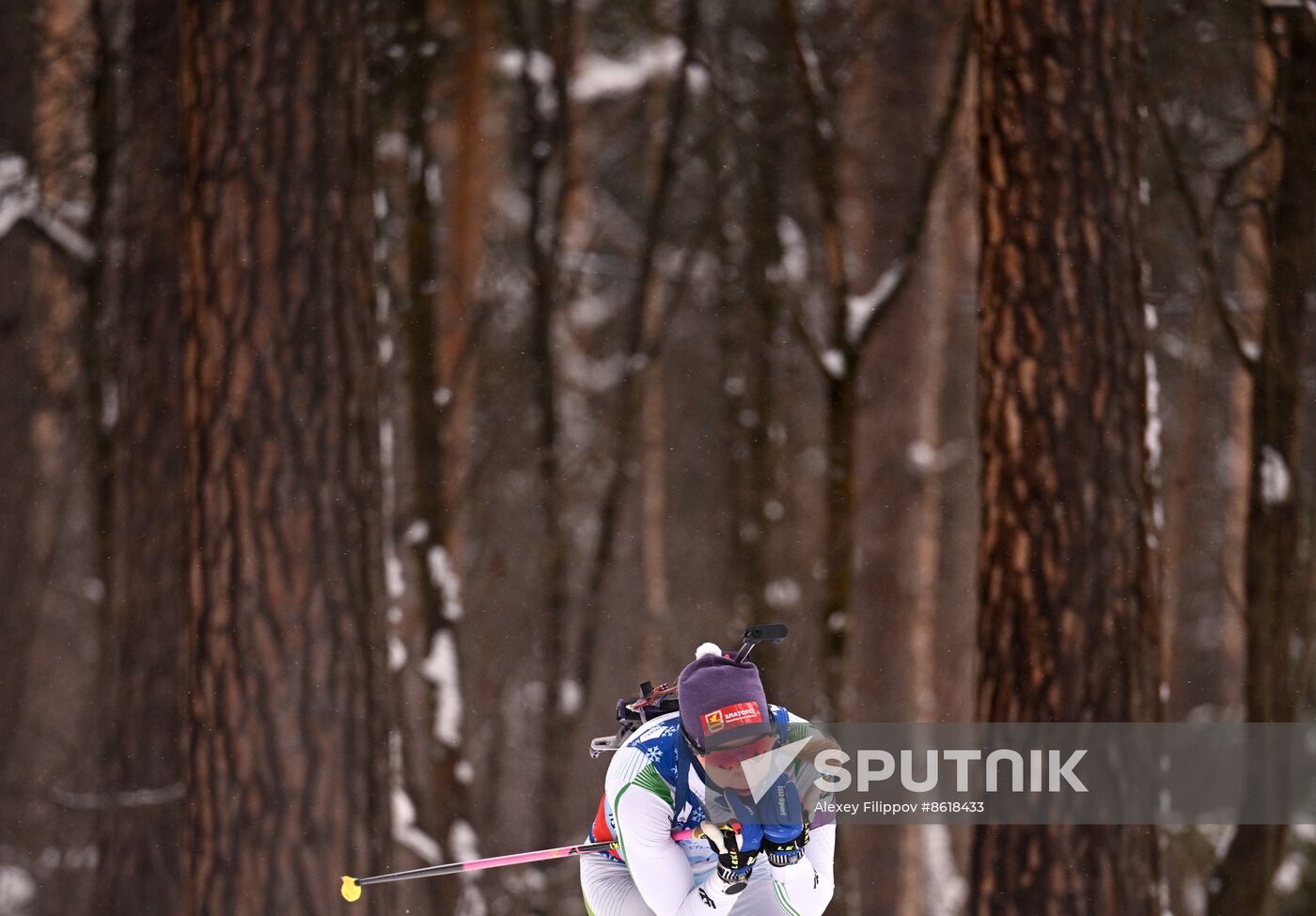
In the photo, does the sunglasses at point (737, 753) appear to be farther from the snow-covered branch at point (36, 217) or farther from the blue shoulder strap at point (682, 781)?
the snow-covered branch at point (36, 217)

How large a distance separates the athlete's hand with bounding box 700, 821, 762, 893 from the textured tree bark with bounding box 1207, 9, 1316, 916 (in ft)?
15.9

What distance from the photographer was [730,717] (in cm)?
304

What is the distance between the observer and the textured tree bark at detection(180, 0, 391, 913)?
4.36 metres

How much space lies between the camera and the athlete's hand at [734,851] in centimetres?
300

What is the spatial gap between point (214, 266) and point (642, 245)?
6211 millimetres

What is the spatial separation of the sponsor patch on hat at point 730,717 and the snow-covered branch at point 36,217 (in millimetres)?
6179

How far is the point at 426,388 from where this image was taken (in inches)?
354

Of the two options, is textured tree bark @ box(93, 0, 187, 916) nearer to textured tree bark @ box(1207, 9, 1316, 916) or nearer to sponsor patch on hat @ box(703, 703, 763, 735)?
sponsor patch on hat @ box(703, 703, 763, 735)

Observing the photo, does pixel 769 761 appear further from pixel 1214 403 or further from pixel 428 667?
pixel 1214 403

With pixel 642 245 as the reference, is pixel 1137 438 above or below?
below

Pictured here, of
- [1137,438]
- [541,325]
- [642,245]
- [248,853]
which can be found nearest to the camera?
[248,853]

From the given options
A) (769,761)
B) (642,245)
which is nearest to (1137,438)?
(769,761)

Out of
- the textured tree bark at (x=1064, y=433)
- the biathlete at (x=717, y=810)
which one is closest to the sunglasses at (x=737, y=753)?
the biathlete at (x=717, y=810)

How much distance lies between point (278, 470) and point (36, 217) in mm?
5084
